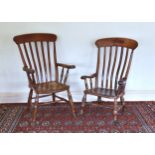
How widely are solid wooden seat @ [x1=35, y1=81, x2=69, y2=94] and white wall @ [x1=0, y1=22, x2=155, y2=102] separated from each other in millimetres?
500

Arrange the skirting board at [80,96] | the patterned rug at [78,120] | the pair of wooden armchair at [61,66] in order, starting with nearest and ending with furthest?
the patterned rug at [78,120], the pair of wooden armchair at [61,66], the skirting board at [80,96]

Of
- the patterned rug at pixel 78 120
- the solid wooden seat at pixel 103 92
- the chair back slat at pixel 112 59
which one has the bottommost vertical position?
the patterned rug at pixel 78 120

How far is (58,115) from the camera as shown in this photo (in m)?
2.94

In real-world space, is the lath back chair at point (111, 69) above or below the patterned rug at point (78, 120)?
above

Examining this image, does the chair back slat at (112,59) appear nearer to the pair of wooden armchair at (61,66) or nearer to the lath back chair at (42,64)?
the pair of wooden armchair at (61,66)

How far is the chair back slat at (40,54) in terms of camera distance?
9.43 ft

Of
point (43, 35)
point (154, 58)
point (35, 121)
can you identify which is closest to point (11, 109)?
point (35, 121)

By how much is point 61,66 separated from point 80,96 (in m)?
0.67

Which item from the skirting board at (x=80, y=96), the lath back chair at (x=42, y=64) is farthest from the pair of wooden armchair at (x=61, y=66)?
the skirting board at (x=80, y=96)

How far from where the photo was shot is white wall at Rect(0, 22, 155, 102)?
3047mm

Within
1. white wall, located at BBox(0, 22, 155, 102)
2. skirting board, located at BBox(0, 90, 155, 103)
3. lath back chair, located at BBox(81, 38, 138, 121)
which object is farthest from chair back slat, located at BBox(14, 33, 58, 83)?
lath back chair, located at BBox(81, 38, 138, 121)

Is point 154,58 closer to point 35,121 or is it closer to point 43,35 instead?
point 43,35

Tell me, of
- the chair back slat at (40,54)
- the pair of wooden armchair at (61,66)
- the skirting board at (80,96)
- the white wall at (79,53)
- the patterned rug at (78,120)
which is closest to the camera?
the patterned rug at (78,120)

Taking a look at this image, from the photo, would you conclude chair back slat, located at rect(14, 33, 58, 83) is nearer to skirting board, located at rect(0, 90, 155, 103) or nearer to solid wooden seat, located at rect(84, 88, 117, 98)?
skirting board, located at rect(0, 90, 155, 103)
